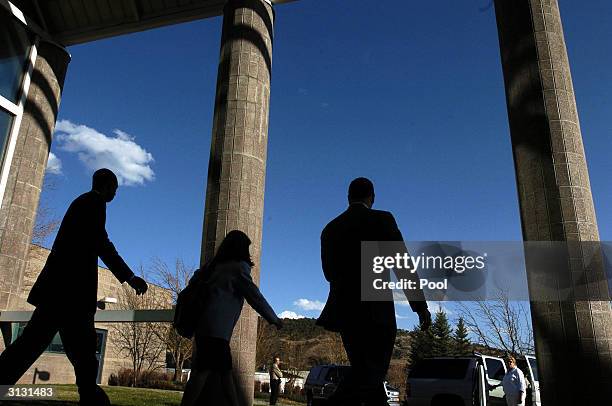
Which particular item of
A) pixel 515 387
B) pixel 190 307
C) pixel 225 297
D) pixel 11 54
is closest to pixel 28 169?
pixel 11 54

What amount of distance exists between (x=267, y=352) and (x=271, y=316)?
39598 mm

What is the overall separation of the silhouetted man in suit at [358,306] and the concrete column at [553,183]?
13.7ft

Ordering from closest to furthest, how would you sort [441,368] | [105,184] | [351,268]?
Answer: [351,268], [105,184], [441,368]

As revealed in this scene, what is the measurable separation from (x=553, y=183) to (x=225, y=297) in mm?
5246

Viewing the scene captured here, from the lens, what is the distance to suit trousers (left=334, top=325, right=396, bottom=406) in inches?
97.6

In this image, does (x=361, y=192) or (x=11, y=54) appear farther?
(x=11, y=54)

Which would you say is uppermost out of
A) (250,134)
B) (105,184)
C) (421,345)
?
(250,134)

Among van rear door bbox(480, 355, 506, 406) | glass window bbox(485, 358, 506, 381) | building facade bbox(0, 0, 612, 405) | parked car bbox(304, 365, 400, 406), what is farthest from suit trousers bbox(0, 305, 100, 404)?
parked car bbox(304, 365, 400, 406)

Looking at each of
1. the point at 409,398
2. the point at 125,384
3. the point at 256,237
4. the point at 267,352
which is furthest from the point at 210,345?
the point at 267,352

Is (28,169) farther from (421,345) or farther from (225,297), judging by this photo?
(421,345)

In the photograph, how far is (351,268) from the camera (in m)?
2.85

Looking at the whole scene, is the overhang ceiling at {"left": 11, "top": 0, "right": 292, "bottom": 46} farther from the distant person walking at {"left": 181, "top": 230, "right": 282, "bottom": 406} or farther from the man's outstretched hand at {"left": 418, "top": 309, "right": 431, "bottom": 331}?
the man's outstretched hand at {"left": 418, "top": 309, "right": 431, "bottom": 331}

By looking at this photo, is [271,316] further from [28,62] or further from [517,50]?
[28,62]

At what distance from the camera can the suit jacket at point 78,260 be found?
3424mm
